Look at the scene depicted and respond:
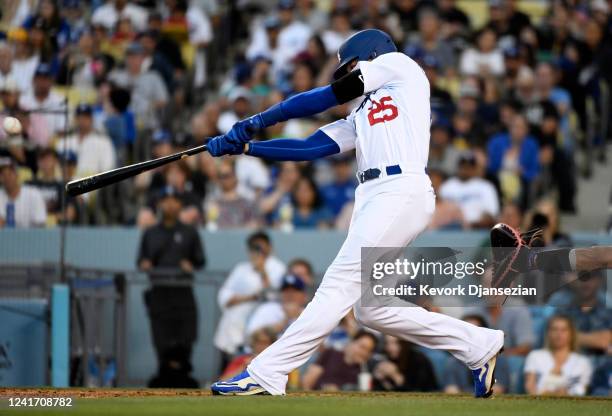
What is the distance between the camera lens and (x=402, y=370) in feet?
38.7

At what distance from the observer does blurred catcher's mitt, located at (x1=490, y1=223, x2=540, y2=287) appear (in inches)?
320

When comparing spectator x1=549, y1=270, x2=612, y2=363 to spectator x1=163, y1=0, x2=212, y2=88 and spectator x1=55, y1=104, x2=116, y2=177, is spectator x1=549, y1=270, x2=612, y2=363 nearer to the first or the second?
spectator x1=55, y1=104, x2=116, y2=177

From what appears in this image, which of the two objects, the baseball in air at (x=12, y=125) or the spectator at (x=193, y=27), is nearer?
the baseball in air at (x=12, y=125)

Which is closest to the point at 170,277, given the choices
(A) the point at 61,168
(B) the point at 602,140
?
(A) the point at 61,168

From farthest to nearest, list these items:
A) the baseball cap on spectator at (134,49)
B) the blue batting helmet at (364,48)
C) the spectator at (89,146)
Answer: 1. the baseball cap on spectator at (134,49)
2. the spectator at (89,146)
3. the blue batting helmet at (364,48)

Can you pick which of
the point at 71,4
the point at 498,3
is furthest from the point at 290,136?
the point at 498,3

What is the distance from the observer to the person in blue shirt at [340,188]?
1424 cm

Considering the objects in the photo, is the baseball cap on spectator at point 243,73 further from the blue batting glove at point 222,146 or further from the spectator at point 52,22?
the blue batting glove at point 222,146

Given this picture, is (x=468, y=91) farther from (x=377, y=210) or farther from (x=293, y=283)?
(x=377, y=210)

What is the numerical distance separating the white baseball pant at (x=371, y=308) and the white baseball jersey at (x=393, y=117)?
0.13 metres

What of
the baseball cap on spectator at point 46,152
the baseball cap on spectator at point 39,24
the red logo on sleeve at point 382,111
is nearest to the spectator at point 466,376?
the red logo on sleeve at point 382,111

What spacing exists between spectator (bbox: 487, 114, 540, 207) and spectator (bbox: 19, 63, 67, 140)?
479 cm

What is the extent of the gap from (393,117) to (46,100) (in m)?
6.86

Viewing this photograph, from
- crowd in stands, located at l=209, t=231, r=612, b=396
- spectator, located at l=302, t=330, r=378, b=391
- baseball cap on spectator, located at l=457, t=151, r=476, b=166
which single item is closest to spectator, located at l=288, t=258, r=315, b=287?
crowd in stands, located at l=209, t=231, r=612, b=396
